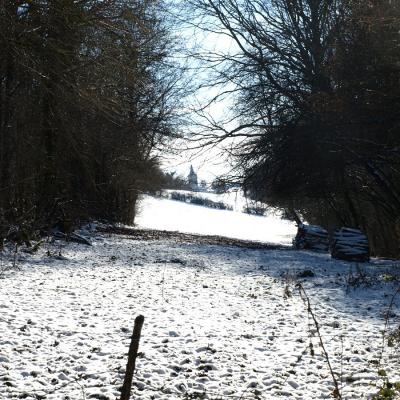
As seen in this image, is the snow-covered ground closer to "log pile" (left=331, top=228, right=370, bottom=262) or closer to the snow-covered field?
"log pile" (left=331, top=228, right=370, bottom=262)

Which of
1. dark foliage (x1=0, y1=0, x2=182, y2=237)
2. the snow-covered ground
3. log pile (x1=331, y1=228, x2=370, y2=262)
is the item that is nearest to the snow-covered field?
dark foliage (x1=0, y1=0, x2=182, y2=237)

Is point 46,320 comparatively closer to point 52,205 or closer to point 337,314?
point 337,314

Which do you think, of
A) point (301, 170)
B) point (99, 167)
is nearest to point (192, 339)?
point (301, 170)

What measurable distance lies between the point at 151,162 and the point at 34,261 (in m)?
15.9

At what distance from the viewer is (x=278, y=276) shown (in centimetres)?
898

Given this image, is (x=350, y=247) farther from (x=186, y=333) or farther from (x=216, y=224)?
(x=216, y=224)

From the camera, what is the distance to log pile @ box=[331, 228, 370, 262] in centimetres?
1240

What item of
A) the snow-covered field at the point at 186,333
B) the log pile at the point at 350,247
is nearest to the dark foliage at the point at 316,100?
the log pile at the point at 350,247

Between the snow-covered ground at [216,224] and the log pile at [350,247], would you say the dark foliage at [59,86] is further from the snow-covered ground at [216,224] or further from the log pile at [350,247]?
the log pile at [350,247]

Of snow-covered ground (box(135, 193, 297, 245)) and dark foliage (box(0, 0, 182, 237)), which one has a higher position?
dark foliage (box(0, 0, 182, 237))

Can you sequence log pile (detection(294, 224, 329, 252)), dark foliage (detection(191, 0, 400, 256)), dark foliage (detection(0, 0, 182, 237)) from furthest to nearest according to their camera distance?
log pile (detection(294, 224, 329, 252)), dark foliage (detection(191, 0, 400, 256)), dark foliage (detection(0, 0, 182, 237))

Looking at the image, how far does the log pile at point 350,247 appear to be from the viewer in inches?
488

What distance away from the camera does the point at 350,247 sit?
1252cm

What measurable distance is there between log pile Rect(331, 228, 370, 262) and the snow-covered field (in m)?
3.69
